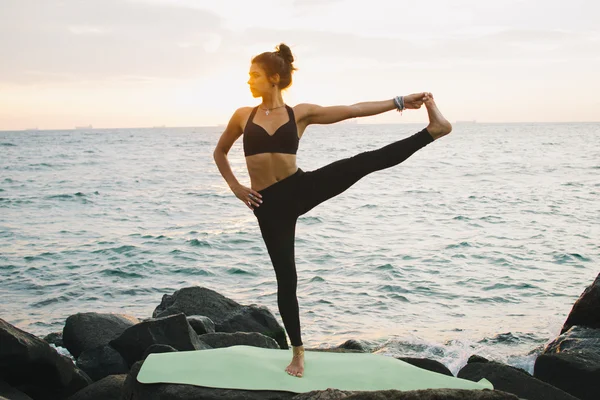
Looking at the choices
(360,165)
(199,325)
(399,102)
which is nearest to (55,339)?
(199,325)

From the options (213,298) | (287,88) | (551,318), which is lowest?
(551,318)

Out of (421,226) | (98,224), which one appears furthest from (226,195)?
(421,226)

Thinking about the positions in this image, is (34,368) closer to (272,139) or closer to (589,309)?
(272,139)

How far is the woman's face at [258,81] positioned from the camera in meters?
5.28

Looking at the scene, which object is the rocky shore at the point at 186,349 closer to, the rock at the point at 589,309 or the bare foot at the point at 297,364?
the rock at the point at 589,309

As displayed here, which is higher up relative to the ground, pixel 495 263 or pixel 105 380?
pixel 105 380

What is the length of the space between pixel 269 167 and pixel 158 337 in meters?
3.01

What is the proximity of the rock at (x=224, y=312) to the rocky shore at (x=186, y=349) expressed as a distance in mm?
17

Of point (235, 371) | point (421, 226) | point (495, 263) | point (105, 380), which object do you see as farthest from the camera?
point (421, 226)

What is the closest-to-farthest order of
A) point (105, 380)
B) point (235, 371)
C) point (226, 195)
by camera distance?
point (235, 371)
point (105, 380)
point (226, 195)

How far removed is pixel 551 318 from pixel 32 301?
34.2ft

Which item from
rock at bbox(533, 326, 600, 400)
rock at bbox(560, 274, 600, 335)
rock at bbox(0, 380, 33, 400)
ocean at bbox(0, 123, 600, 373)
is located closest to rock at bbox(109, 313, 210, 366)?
rock at bbox(0, 380, 33, 400)

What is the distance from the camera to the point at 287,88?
5.46 meters

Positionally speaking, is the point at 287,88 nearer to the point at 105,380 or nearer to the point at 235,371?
the point at 235,371
